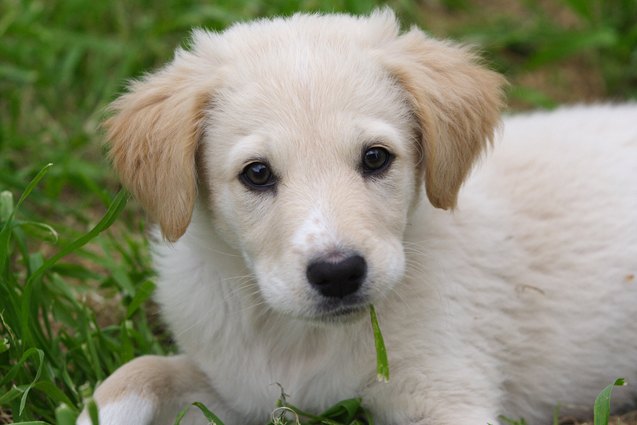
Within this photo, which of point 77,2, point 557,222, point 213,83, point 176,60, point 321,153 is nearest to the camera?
point 321,153

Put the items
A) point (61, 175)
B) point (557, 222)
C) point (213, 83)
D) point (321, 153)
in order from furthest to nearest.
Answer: point (61, 175) < point (557, 222) < point (213, 83) < point (321, 153)

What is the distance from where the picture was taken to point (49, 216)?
6.23m

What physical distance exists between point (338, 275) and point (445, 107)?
92 cm

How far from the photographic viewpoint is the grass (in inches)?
179

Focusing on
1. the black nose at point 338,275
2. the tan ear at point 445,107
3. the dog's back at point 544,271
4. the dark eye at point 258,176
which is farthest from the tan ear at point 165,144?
Result: the dog's back at point 544,271

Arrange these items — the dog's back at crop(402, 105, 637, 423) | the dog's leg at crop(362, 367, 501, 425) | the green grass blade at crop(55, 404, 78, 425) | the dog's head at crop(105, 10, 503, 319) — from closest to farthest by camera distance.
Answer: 1. the green grass blade at crop(55, 404, 78, 425)
2. the dog's head at crop(105, 10, 503, 319)
3. the dog's leg at crop(362, 367, 501, 425)
4. the dog's back at crop(402, 105, 637, 423)

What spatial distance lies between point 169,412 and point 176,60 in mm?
1530

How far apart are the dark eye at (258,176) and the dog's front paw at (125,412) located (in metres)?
1.08

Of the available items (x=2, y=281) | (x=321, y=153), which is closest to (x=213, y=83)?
(x=321, y=153)

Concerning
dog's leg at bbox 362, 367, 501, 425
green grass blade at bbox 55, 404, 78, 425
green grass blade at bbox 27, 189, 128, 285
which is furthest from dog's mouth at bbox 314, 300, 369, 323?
green grass blade at bbox 27, 189, 128, 285

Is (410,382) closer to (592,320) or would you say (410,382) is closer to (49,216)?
(592,320)

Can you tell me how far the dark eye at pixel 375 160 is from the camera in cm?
379

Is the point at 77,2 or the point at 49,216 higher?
the point at 77,2

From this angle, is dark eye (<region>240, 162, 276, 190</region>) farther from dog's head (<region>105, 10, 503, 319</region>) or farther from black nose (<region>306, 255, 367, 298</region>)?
black nose (<region>306, 255, 367, 298</region>)
